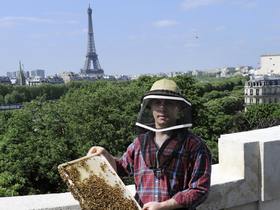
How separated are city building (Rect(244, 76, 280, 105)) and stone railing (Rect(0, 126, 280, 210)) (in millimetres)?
105481

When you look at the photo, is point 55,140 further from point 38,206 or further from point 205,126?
point 38,206

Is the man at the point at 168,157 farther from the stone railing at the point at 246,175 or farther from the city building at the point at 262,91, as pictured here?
the city building at the point at 262,91

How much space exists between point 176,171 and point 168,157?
0.33ft

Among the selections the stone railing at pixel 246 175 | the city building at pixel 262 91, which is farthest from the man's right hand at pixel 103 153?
the city building at pixel 262 91

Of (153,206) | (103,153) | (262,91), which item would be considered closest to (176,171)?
(153,206)

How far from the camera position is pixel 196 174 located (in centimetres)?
250

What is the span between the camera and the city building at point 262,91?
359 feet

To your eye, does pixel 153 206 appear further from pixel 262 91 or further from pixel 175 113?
pixel 262 91

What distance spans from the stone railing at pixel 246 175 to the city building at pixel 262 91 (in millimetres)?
105481

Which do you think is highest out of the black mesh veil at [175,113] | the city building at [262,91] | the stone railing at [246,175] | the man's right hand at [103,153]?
the black mesh veil at [175,113]

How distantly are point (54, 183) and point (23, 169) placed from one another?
1655mm

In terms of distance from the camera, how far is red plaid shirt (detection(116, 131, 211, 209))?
250cm

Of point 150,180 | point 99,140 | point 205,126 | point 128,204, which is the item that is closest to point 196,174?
point 150,180

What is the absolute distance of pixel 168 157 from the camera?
8.37ft
